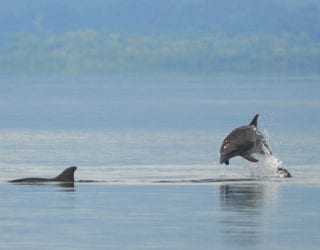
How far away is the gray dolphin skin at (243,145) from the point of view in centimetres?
3103

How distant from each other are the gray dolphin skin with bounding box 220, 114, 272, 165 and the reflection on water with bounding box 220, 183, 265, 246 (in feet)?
2.36

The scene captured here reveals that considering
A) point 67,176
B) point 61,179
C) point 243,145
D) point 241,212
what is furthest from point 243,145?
point 241,212

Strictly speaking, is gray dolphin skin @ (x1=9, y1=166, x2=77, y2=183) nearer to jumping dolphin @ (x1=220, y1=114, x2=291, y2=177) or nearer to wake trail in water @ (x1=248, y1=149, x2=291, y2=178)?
jumping dolphin @ (x1=220, y1=114, x2=291, y2=177)

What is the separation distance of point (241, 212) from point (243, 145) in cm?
595

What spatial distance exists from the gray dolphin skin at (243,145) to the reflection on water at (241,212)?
28.4 inches

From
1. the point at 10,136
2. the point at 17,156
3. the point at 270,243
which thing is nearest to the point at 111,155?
the point at 17,156

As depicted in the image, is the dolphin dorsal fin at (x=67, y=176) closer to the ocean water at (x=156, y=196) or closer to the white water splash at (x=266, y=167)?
the ocean water at (x=156, y=196)

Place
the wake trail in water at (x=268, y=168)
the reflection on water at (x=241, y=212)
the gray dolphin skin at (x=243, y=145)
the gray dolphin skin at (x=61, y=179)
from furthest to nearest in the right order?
1. the wake trail in water at (x=268, y=168)
2. the gray dolphin skin at (x=243, y=145)
3. the gray dolphin skin at (x=61, y=179)
4. the reflection on water at (x=241, y=212)

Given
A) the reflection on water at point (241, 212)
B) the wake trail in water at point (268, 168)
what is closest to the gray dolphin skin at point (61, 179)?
the reflection on water at point (241, 212)

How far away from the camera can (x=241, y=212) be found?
2547cm

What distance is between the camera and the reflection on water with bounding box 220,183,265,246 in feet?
73.7

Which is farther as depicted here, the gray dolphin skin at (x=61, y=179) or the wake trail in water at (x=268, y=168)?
the wake trail in water at (x=268, y=168)

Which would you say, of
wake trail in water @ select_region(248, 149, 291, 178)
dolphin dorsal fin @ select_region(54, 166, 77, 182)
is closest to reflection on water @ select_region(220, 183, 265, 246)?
wake trail in water @ select_region(248, 149, 291, 178)

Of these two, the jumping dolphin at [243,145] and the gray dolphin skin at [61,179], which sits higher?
the jumping dolphin at [243,145]
